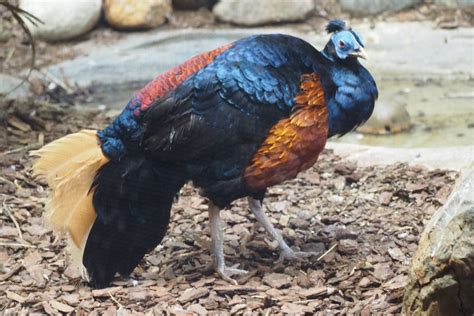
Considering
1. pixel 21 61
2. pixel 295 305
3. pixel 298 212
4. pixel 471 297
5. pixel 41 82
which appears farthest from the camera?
pixel 21 61

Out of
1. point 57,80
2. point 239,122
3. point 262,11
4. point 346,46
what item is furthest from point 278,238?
point 262,11

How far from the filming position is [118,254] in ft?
13.4

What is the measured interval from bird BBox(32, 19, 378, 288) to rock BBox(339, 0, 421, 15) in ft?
16.9

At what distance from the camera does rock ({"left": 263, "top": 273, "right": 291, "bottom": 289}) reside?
3.98 meters

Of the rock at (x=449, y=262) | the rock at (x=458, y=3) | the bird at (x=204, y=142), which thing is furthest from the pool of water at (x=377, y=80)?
the rock at (x=449, y=262)

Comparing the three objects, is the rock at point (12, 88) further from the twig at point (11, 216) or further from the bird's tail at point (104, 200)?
the bird's tail at point (104, 200)

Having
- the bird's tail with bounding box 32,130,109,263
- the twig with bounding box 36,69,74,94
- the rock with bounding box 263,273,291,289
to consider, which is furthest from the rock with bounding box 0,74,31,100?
the rock with bounding box 263,273,291,289

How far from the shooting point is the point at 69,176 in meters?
3.98

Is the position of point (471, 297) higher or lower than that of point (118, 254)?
higher

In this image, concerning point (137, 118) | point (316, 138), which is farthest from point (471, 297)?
point (137, 118)

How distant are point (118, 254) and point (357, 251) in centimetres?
118

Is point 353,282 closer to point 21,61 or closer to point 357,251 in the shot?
point 357,251

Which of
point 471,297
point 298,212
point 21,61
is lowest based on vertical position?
point 21,61

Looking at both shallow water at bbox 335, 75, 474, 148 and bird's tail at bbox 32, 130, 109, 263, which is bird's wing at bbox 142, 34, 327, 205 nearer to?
bird's tail at bbox 32, 130, 109, 263
